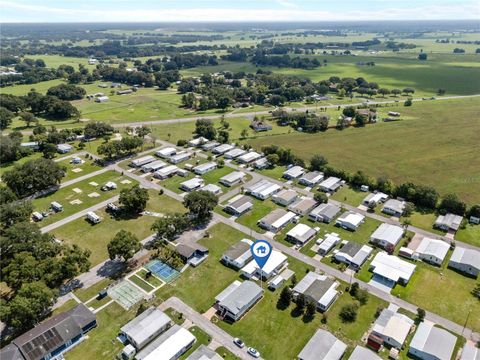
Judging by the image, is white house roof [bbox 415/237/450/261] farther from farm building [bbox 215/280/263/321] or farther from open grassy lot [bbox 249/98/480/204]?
farm building [bbox 215/280/263/321]

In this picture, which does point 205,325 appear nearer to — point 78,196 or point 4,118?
point 78,196

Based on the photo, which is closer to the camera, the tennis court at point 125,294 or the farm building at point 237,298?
the farm building at point 237,298

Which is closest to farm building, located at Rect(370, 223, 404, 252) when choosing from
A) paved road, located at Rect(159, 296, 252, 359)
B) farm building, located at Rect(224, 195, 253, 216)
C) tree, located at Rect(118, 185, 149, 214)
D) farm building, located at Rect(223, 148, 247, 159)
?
farm building, located at Rect(224, 195, 253, 216)

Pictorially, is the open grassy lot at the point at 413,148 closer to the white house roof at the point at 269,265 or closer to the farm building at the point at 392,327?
the farm building at the point at 392,327

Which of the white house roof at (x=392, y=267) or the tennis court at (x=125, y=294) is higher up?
the white house roof at (x=392, y=267)

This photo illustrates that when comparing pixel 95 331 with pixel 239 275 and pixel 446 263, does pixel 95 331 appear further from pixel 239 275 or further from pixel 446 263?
pixel 446 263

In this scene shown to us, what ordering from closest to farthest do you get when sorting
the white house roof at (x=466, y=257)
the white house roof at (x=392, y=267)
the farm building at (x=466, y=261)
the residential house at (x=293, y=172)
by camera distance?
the white house roof at (x=392, y=267) < the farm building at (x=466, y=261) < the white house roof at (x=466, y=257) < the residential house at (x=293, y=172)

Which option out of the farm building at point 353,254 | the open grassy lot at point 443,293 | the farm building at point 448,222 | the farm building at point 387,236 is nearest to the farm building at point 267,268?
the farm building at point 353,254
